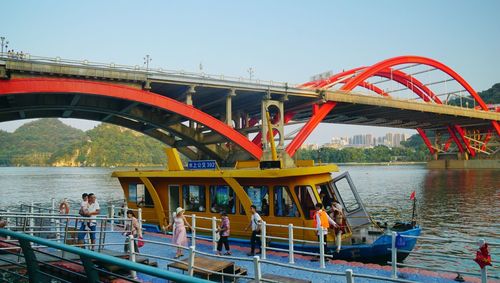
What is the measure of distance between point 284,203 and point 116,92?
22062 mm

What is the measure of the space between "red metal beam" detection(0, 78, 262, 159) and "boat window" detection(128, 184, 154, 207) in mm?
15148

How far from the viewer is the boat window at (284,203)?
1296 cm

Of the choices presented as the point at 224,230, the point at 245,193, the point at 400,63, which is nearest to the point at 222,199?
the point at 245,193

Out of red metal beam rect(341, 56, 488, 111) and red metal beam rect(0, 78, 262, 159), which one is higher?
red metal beam rect(341, 56, 488, 111)

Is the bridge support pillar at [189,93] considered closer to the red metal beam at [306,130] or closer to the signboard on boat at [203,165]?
the red metal beam at [306,130]

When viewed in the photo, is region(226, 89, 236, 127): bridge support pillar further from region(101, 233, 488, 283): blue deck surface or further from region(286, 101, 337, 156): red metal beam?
region(101, 233, 488, 283): blue deck surface

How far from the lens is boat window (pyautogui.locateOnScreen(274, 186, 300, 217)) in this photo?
42.5ft

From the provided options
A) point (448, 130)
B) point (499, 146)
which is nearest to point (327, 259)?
point (448, 130)

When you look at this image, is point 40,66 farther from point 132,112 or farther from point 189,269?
point 189,269

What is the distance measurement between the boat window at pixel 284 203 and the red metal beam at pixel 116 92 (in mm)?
21599

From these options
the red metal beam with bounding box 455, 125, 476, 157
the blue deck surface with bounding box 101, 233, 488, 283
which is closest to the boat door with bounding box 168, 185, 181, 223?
the blue deck surface with bounding box 101, 233, 488, 283

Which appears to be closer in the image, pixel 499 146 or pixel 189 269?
pixel 189 269

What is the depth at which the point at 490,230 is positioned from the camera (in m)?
22.2

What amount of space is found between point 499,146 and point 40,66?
327ft
